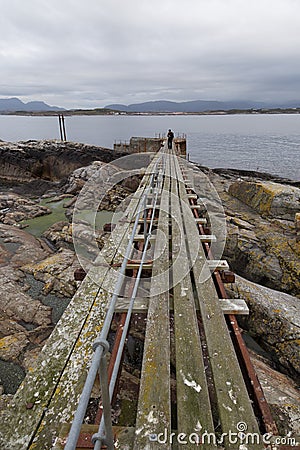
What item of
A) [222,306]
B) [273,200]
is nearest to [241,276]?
[273,200]

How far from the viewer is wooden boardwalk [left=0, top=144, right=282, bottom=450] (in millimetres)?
2023

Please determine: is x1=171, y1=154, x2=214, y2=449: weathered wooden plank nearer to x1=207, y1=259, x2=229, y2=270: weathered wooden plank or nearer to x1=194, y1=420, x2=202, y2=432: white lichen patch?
x1=194, y1=420, x2=202, y2=432: white lichen patch

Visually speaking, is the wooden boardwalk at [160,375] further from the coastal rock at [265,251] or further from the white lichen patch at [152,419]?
the coastal rock at [265,251]

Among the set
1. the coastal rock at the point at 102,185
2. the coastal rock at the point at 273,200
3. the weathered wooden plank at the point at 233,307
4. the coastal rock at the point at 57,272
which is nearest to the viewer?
the weathered wooden plank at the point at 233,307

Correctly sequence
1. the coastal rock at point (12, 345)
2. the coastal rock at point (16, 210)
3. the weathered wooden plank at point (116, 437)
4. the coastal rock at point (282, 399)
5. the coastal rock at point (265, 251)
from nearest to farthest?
the weathered wooden plank at point (116, 437)
the coastal rock at point (282, 399)
the coastal rock at point (12, 345)
the coastal rock at point (265, 251)
the coastal rock at point (16, 210)

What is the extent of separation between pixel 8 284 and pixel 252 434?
723 cm

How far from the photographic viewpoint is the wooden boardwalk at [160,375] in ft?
6.64

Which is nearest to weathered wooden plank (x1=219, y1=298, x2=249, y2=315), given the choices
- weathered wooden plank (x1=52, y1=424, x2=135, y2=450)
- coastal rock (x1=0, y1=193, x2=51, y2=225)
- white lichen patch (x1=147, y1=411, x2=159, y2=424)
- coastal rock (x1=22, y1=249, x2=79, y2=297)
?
white lichen patch (x1=147, y1=411, x2=159, y2=424)

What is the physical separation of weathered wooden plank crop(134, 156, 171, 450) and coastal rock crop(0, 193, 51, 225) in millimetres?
12258

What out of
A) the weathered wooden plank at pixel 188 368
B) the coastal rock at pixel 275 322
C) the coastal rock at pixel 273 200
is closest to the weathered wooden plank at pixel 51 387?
the weathered wooden plank at pixel 188 368

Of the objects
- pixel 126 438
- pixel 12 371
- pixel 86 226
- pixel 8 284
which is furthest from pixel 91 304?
pixel 86 226

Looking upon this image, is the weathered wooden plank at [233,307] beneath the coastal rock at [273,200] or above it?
above

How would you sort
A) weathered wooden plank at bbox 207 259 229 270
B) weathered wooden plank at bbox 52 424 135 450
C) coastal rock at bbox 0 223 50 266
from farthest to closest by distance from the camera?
coastal rock at bbox 0 223 50 266 → weathered wooden plank at bbox 207 259 229 270 → weathered wooden plank at bbox 52 424 135 450

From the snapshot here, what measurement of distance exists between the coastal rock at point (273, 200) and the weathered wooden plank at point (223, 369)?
7238 mm
